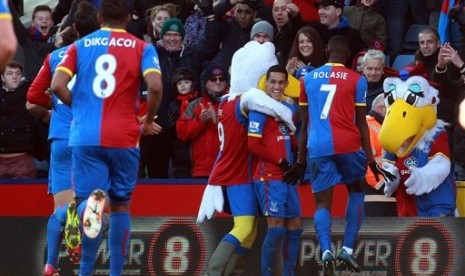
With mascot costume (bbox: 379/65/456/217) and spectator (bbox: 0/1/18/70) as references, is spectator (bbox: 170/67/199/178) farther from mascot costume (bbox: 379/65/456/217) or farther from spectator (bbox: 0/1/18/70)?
spectator (bbox: 0/1/18/70)

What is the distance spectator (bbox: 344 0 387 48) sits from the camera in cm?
1655

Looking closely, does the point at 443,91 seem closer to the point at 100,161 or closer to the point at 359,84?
the point at 359,84

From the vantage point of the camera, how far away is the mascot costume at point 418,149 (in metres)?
14.2

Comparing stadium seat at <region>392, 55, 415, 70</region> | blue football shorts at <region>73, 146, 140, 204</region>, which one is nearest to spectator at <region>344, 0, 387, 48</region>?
stadium seat at <region>392, 55, 415, 70</region>

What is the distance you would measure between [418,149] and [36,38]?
205 inches

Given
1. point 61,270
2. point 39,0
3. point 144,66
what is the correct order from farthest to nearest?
point 39,0
point 61,270
point 144,66

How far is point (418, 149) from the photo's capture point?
1441 centimetres

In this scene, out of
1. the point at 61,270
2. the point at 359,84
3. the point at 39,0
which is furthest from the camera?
the point at 39,0

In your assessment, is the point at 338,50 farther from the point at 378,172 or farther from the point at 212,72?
the point at 212,72

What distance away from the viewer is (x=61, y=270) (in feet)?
46.3

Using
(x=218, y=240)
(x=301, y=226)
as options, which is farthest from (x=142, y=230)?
(x=301, y=226)

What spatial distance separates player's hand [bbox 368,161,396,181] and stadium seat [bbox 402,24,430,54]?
345 cm

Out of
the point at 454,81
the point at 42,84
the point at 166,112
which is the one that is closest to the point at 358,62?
the point at 454,81

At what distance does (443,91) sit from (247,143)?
2.86m
